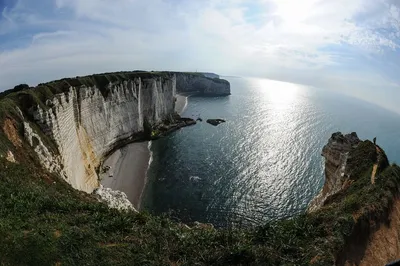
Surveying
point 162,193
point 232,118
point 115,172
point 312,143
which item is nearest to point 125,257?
point 162,193

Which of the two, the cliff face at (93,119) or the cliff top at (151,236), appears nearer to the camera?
the cliff top at (151,236)

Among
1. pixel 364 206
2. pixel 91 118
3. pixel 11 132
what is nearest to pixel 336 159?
pixel 364 206

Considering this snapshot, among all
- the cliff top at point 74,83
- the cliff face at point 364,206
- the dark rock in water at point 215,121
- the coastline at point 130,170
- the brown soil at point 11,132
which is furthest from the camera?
the dark rock in water at point 215,121

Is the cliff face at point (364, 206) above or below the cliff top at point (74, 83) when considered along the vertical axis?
below

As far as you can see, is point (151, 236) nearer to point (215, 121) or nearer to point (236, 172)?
point (236, 172)

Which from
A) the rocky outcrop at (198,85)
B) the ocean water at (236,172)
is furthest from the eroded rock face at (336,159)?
the rocky outcrop at (198,85)

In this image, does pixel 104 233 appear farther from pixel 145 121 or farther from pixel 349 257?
pixel 145 121

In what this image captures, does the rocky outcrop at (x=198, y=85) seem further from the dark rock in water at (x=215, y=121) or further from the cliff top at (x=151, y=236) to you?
the cliff top at (x=151, y=236)

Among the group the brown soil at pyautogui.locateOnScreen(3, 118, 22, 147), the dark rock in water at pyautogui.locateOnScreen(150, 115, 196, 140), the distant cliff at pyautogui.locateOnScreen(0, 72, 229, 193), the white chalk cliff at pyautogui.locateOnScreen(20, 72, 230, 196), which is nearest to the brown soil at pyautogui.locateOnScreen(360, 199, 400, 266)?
the distant cliff at pyautogui.locateOnScreen(0, 72, 229, 193)

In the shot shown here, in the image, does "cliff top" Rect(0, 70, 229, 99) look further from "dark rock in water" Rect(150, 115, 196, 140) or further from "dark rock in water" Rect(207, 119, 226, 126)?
"dark rock in water" Rect(207, 119, 226, 126)
